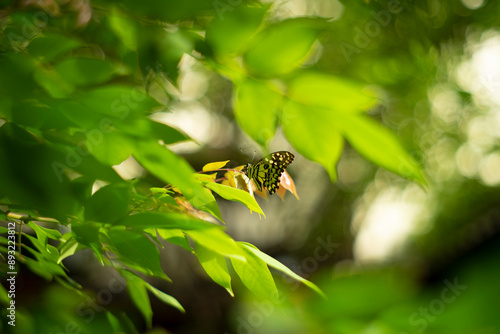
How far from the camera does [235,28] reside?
0.39 m

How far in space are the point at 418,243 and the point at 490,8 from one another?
5.25 m

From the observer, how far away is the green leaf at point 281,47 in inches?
13.6

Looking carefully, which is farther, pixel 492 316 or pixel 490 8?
pixel 490 8

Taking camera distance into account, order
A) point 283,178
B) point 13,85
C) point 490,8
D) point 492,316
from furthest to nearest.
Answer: point 490,8
point 283,178
point 13,85
point 492,316

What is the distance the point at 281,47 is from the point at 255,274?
10.2 inches

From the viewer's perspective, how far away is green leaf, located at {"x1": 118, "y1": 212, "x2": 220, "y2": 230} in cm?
30

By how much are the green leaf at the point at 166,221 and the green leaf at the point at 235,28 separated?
0.63 ft

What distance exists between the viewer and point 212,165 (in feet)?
2.00

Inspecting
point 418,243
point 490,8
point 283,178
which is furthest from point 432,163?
point 283,178

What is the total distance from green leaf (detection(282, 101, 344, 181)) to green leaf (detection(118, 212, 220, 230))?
0.14m

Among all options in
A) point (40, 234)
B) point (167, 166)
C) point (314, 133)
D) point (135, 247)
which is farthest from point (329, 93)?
point (40, 234)

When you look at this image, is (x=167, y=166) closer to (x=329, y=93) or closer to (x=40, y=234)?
(x=329, y=93)

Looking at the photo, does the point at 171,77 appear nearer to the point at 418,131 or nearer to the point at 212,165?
the point at 212,165

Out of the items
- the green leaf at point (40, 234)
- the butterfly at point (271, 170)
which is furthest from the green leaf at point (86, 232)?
the butterfly at point (271, 170)
